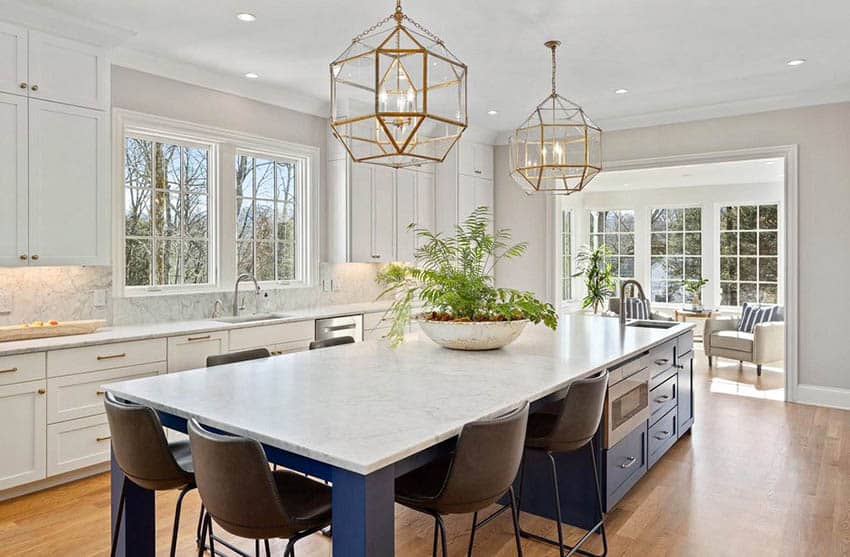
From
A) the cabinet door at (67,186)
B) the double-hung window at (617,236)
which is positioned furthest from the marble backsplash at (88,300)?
the double-hung window at (617,236)

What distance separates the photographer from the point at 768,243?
898 centimetres

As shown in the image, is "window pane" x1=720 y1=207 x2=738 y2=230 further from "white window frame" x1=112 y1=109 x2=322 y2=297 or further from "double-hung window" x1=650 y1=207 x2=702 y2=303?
"white window frame" x1=112 y1=109 x2=322 y2=297

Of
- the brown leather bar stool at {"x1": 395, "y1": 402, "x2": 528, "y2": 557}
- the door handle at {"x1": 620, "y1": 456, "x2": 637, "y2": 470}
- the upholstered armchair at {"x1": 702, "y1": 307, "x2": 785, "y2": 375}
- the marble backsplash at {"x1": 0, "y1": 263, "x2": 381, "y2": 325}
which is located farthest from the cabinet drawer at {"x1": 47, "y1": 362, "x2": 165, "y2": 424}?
the upholstered armchair at {"x1": 702, "y1": 307, "x2": 785, "y2": 375}

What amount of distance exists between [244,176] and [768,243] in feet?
25.0

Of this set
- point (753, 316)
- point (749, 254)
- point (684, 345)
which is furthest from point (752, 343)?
point (684, 345)

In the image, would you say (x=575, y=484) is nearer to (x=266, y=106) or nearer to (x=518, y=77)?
(x=518, y=77)

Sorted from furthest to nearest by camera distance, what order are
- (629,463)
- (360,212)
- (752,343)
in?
(752,343) → (360,212) → (629,463)

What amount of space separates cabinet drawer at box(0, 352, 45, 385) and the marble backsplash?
1.87 feet

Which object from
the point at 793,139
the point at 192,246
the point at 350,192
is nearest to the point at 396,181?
the point at 350,192

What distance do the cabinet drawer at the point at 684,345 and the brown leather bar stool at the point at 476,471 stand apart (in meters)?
2.40

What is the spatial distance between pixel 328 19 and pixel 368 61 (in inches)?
65.9

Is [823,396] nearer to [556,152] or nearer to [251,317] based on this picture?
[556,152]

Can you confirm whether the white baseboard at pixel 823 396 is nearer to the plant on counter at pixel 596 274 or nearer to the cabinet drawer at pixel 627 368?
the cabinet drawer at pixel 627 368

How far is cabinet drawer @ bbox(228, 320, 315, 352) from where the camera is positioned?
423cm
